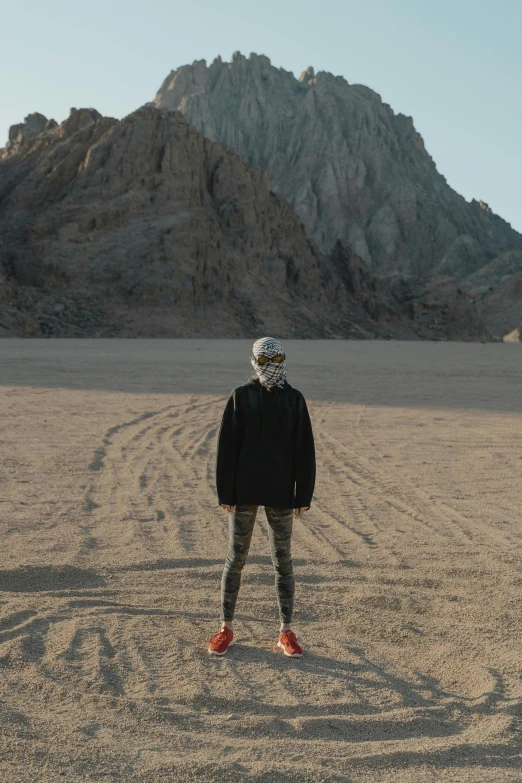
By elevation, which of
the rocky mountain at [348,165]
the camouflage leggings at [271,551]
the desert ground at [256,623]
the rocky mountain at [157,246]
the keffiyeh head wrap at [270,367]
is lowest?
the desert ground at [256,623]

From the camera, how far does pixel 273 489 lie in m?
4.62

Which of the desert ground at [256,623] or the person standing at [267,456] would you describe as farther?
the person standing at [267,456]

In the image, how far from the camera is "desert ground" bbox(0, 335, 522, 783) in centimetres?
367

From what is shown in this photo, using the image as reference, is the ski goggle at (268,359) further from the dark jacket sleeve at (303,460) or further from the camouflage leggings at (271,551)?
the camouflage leggings at (271,551)

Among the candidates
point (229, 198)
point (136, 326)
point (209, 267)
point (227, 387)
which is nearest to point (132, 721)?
point (227, 387)

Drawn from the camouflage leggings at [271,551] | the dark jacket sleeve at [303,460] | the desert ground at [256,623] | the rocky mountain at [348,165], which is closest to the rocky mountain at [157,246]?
the rocky mountain at [348,165]

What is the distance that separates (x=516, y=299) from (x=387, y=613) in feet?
350

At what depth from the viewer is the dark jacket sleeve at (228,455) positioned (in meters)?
4.64

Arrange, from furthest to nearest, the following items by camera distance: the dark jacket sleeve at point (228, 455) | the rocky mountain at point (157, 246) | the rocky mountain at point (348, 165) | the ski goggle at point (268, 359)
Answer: the rocky mountain at point (348, 165)
the rocky mountain at point (157, 246)
the dark jacket sleeve at point (228, 455)
the ski goggle at point (268, 359)

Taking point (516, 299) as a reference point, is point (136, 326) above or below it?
below

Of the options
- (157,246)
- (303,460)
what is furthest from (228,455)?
(157,246)

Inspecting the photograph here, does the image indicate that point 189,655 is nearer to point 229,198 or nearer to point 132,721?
point 132,721

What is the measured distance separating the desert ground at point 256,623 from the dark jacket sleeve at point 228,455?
94 cm

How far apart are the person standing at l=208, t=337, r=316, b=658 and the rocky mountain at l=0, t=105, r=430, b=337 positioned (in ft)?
160
